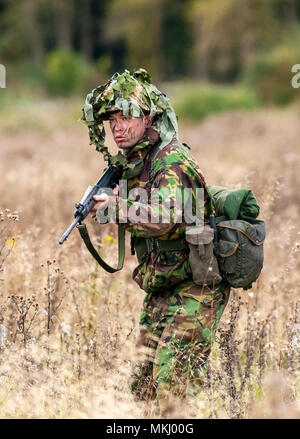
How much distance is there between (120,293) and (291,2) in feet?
140

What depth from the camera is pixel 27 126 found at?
2214 cm

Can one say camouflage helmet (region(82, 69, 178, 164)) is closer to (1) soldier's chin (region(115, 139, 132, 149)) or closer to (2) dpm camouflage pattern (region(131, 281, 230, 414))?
(1) soldier's chin (region(115, 139, 132, 149))

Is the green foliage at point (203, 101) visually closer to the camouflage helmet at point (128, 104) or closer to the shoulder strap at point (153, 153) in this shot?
the camouflage helmet at point (128, 104)

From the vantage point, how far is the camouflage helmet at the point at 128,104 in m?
3.25

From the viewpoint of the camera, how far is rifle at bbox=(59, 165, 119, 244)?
3014 millimetres

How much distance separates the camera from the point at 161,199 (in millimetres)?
2998

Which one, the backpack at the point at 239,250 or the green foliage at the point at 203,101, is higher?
the green foliage at the point at 203,101

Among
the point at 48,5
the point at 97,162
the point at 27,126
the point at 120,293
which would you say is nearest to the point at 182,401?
the point at 120,293

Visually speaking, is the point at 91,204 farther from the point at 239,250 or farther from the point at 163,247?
the point at 239,250

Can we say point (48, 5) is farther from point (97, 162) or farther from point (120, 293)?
point (120, 293)

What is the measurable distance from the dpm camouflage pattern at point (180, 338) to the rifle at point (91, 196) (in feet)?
2.20

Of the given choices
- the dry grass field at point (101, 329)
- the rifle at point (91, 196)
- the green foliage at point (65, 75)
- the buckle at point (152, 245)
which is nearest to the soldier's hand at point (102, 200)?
the rifle at point (91, 196)

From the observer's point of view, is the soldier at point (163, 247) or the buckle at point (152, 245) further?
the buckle at point (152, 245)

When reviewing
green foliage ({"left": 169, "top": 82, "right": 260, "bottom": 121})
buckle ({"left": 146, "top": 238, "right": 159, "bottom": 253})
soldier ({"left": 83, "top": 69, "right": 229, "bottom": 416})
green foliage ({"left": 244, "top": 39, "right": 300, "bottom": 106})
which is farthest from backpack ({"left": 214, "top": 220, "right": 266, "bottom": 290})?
green foliage ({"left": 244, "top": 39, "right": 300, "bottom": 106})
